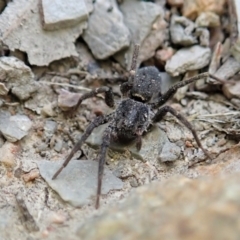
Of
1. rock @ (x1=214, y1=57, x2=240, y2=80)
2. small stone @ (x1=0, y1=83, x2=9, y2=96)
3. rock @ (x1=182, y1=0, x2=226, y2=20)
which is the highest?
rock @ (x1=182, y1=0, x2=226, y2=20)

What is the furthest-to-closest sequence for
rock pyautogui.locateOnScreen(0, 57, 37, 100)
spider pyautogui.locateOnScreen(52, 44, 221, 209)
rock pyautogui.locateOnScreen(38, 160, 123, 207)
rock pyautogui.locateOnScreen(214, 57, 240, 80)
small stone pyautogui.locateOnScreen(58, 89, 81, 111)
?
rock pyautogui.locateOnScreen(214, 57, 240, 80), small stone pyautogui.locateOnScreen(58, 89, 81, 111), rock pyautogui.locateOnScreen(0, 57, 37, 100), spider pyautogui.locateOnScreen(52, 44, 221, 209), rock pyautogui.locateOnScreen(38, 160, 123, 207)

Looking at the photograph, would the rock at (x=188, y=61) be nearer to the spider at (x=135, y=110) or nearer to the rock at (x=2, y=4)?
the spider at (x=135, y=110)

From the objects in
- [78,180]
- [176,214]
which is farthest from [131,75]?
[176,214]

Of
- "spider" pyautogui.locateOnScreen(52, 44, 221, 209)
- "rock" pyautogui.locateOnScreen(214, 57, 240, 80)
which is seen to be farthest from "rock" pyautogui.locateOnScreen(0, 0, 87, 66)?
"rock" pyautogui.locateOnScreen(214, 57, 240, 80)

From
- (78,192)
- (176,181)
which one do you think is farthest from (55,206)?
(176,181)

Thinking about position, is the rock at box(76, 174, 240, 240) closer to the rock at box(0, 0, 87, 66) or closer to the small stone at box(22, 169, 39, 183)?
the small stone at box(22, 169, 39, 183)

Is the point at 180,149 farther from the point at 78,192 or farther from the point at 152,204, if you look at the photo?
the point at 152,204
